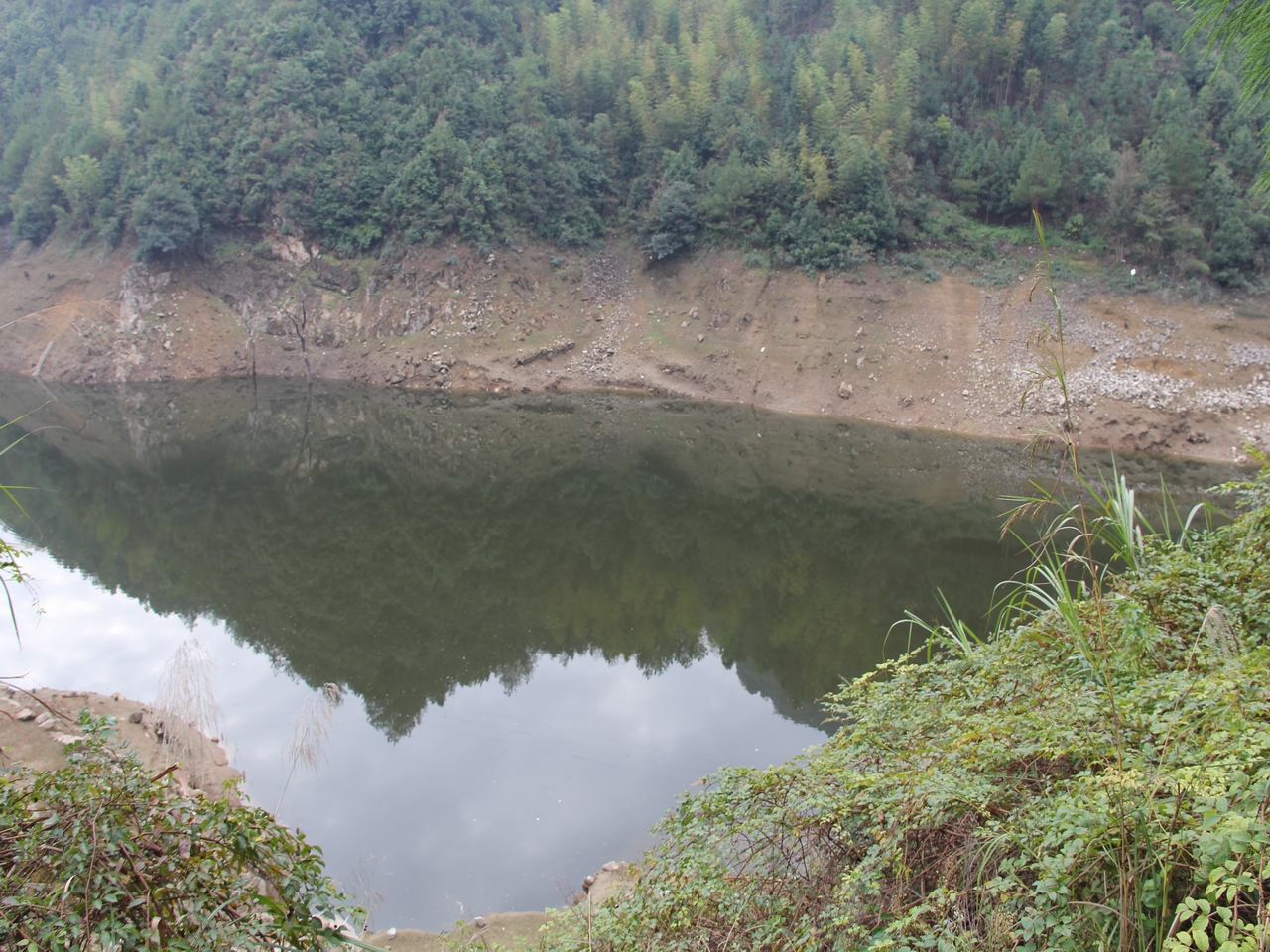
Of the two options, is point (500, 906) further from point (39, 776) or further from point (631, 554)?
point (631, 554)

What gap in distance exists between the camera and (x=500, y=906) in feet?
28.7

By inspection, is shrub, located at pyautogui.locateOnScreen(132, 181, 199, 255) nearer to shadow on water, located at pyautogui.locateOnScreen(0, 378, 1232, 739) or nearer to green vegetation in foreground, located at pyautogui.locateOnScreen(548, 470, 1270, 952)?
shadow on water, located at pyautogui.locateOnScreen(0, 378, 1232, 739)

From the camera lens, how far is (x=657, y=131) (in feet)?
160

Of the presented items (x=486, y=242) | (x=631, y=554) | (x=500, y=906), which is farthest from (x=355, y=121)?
(x=500, y=906)

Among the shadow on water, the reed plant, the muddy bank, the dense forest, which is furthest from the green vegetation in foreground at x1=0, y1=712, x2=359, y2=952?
the dense forest

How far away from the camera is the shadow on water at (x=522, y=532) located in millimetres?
14391

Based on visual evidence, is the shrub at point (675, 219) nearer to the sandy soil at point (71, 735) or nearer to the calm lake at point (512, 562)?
the calm lake at point (512, 562)

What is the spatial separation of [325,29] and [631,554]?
49.4 m

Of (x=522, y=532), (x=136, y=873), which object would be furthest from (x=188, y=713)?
(x=136, y=873)

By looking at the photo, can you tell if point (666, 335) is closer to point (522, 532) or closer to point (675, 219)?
point (675, 219)

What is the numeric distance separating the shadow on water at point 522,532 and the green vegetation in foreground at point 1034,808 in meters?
6.40

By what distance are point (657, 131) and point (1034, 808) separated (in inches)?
1977

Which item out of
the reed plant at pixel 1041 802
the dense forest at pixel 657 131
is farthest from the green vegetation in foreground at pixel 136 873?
the dense forest at pixel 657 131

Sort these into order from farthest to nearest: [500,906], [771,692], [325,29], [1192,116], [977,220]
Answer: [325,29] < [977,220] < [1192,116] < [771,692] < [500,906]
